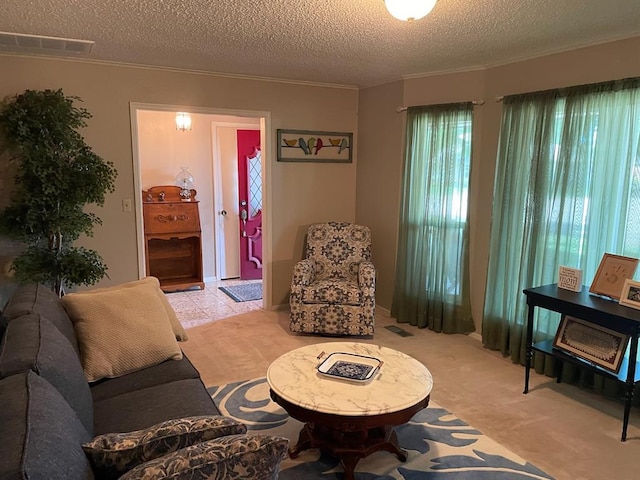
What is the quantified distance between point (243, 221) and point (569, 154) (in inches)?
162

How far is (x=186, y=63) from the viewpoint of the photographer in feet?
12.9

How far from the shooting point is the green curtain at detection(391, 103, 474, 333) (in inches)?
159

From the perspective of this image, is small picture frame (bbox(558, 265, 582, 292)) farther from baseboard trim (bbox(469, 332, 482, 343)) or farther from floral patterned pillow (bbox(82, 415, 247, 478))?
floral patterned pillow (bbox(82, 415, 247, 478))

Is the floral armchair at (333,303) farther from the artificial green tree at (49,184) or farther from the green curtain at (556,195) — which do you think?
the artificial green tree at (49,184)

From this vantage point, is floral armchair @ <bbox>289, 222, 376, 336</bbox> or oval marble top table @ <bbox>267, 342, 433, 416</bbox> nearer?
oval marble top table @ <bbox>267, 342, 433, 416</bbox>

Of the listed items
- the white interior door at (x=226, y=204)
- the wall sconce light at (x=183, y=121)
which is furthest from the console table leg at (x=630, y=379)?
the wall sconce light at (x=183, y=121)

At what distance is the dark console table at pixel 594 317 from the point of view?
2531 mm

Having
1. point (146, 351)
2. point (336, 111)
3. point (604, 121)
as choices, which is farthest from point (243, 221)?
point (604, 121)

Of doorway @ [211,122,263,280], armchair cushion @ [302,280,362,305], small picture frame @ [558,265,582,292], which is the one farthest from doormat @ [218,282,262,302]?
small picture frame @ [558,265,582,292]

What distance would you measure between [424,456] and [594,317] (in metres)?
1.27

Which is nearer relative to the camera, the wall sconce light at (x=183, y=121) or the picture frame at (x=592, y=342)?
the picture frame at (x=592, y=342)

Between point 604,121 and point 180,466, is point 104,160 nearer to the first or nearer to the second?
point 180,466

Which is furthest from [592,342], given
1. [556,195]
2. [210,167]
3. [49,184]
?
[210,167]

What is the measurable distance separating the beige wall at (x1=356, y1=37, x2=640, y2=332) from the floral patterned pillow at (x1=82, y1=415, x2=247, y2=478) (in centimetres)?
307
